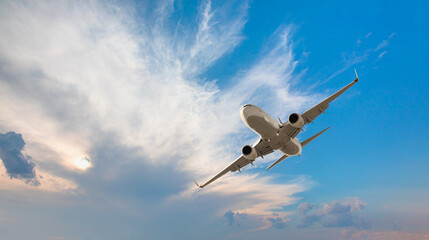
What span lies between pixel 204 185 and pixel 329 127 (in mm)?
21397

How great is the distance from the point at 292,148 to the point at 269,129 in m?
6.05

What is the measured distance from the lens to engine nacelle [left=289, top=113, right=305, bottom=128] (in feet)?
86.9

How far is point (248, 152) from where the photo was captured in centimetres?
2952

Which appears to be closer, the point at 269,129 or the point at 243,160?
the point at 269,129

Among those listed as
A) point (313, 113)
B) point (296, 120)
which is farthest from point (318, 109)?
point (296, 120)

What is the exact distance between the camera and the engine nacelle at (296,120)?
86.9 feet

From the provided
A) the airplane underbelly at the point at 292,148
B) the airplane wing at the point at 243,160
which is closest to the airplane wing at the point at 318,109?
the airplane underbelly at the point at 292,148

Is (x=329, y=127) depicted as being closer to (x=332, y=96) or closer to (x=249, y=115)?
(x=332, y=96)

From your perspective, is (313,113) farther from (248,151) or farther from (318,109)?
(248,151)

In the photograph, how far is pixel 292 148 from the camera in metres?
31.5

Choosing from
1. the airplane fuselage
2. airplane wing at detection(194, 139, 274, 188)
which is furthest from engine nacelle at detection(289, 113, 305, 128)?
airplane wing at detection(194, 139, 274, 188)

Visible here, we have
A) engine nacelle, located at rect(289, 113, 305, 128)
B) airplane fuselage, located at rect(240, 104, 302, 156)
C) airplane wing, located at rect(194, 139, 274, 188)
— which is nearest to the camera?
airplane fuselage, located at rect(240, 104, 302, 156)

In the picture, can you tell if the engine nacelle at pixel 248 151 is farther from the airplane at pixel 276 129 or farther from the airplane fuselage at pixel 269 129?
the airplane fuselage at pixel 269 129

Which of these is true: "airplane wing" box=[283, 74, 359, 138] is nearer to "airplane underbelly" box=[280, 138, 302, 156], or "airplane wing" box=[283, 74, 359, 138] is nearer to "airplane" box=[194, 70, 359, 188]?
"airplane" box=[194, 70, 359, 188]
